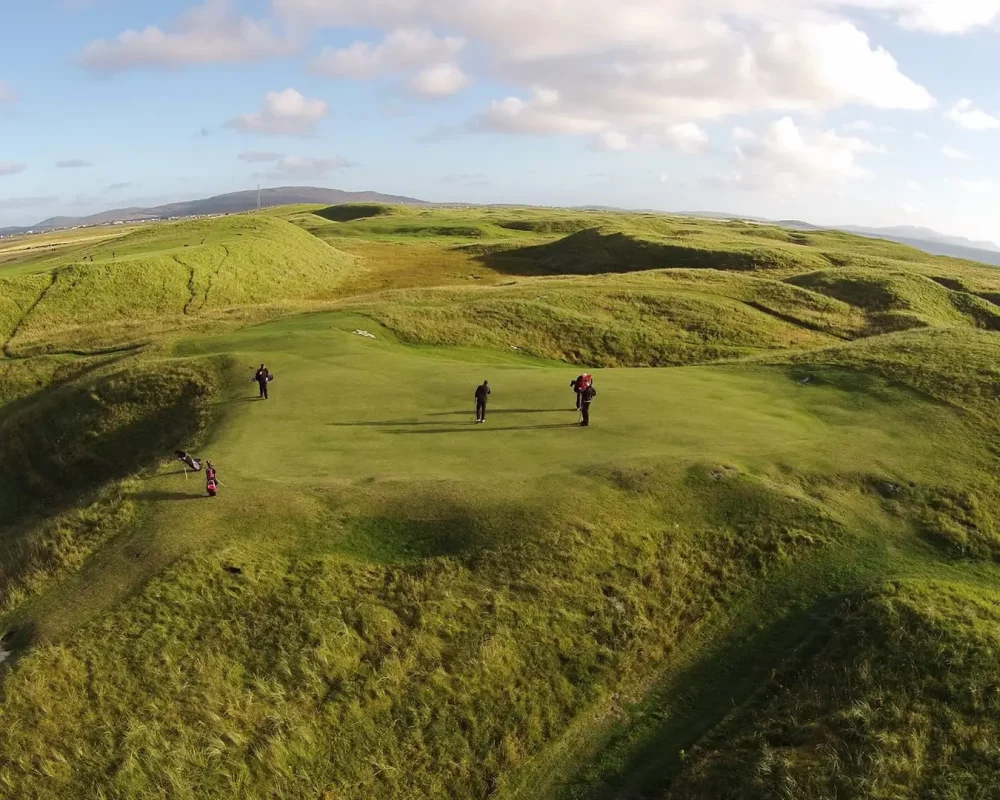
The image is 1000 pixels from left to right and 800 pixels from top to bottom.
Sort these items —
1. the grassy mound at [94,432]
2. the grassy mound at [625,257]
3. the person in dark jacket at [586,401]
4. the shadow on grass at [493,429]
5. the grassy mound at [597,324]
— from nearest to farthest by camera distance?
the person in dark jacket at [586,401] < the shadow on grass at [493,429] < the grassy mound at [94,432] < the grassy mound at [597,324] < the grassy mound at [625,257]

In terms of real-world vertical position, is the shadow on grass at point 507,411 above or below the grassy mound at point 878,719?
above

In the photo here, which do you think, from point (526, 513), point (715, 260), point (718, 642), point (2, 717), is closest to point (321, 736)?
point (2, 717)

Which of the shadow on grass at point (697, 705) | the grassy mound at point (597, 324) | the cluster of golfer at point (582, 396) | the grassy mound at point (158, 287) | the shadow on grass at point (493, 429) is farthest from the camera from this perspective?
the grassy mound at point (158, 287)

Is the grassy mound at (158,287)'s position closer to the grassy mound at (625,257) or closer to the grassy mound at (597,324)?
the grassy mound at (597,324)

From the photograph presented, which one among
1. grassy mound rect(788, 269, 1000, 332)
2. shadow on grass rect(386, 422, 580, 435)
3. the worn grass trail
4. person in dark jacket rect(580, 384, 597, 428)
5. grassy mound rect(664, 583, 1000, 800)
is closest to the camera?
grassy mound rect(664, 583, 1000, 800)

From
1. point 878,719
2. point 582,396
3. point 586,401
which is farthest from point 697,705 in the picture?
point 582,396

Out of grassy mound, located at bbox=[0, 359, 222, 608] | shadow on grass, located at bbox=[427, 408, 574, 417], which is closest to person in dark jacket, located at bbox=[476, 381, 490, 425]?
shadow on grass, located at bbox=[427, 408, 574, 417]

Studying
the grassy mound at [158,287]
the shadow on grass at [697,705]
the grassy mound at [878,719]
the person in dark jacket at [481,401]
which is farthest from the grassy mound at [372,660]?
the grassy mound at [158,287]

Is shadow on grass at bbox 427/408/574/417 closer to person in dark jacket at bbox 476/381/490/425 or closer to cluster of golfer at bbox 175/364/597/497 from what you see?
cluster of golfer at bbox 175/364/597/497
